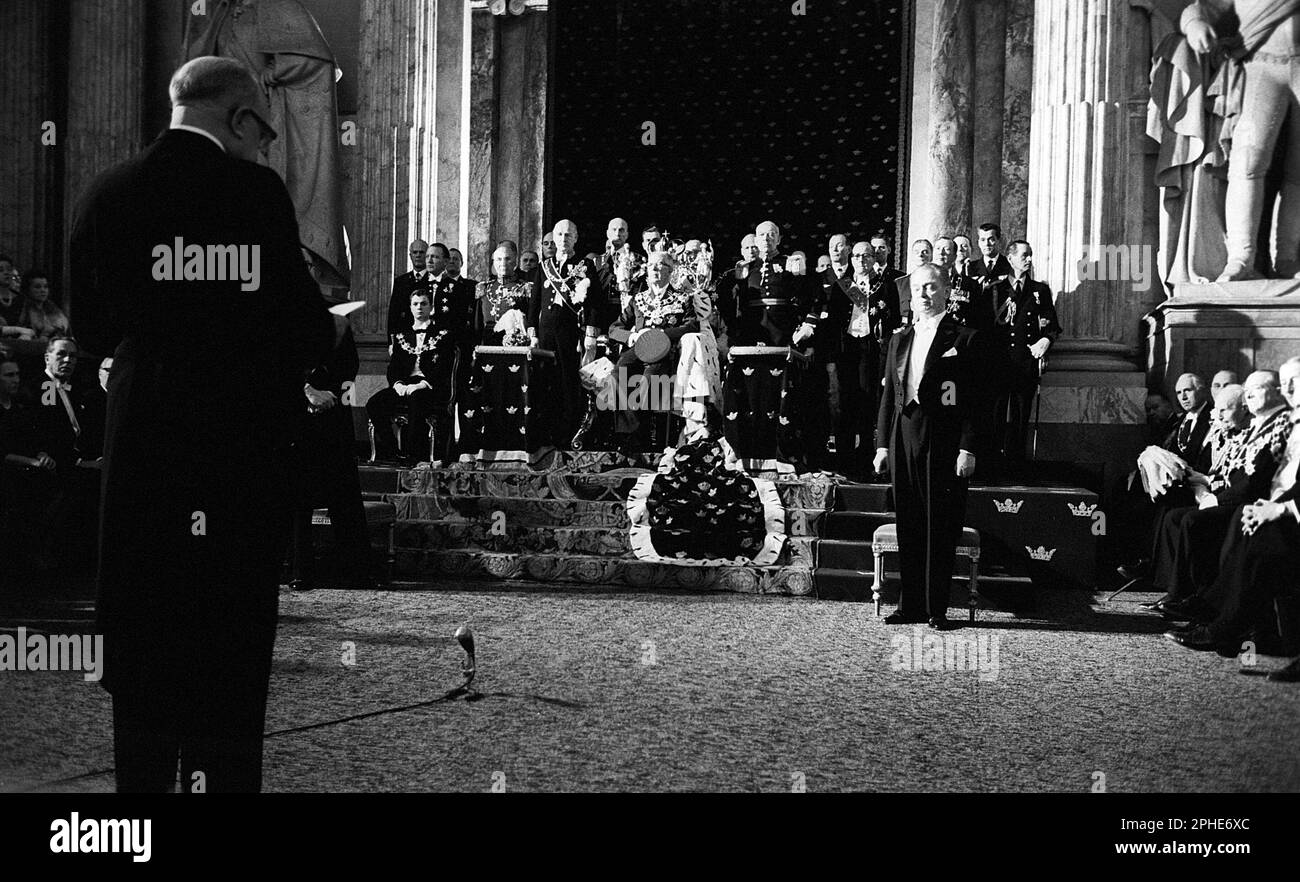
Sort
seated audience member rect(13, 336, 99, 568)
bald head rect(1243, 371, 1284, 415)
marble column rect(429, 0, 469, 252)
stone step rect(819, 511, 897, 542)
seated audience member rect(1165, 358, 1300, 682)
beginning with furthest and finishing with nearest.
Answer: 1. marble column rect(429, 0, 469, 252)
2. stone step rect(819, 511, 897, 542)
3. seated audience member rect(13, 336, 99, 568)
4. bald head rect(1243, 371, 1284, 415)
5. seated audience member rect(1165, 358, 1300, 682)

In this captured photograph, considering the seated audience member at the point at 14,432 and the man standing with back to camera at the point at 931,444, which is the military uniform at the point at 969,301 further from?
the seated audience member at the point at 14,432

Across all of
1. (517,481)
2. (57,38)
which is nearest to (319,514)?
(517,481)

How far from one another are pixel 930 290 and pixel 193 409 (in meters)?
4.80

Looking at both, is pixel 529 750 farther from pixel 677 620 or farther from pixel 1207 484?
pixel 1207 484

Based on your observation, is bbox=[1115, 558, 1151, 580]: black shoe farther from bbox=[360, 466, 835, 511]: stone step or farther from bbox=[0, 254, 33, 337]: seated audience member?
bbox=[0, 254, 33, 337]: seated audience member

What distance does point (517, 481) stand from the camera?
9172mm

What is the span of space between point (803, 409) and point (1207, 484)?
129 inches

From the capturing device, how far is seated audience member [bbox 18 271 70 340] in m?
9.68

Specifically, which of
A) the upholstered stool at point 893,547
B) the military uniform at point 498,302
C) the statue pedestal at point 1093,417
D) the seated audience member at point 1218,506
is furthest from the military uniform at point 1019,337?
the military uniform at point 498,302

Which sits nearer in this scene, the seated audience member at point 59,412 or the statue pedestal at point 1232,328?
the seated audience member at point 59,412

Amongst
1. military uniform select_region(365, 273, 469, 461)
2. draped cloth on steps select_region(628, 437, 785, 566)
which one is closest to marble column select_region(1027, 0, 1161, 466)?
draped cloth on steps select_region(628, 437, 785, 566)

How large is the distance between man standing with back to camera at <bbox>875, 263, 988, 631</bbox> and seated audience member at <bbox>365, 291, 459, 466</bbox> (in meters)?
4.18

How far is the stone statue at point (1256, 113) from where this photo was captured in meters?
9.78

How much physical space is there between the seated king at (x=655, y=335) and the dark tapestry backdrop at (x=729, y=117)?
3850mm
